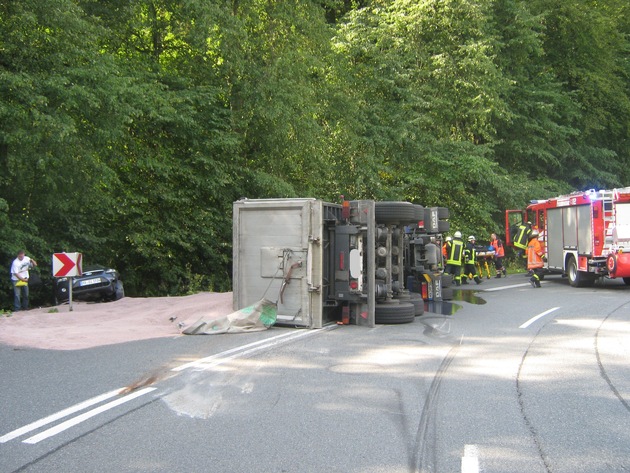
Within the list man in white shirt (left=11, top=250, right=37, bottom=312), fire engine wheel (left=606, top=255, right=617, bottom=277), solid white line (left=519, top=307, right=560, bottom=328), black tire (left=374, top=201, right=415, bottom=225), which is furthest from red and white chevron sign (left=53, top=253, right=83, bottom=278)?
fire engine wheel (left=606, top=255, right=617, bottom=277)

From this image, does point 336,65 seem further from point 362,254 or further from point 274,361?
point 274,361

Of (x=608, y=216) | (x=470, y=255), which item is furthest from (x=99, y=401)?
(x=470, y=255)

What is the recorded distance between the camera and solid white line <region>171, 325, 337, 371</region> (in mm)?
8414

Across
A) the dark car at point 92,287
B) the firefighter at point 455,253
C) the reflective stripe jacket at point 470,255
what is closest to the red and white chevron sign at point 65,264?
the dark car at point 92,287

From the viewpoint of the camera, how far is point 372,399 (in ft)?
22.2

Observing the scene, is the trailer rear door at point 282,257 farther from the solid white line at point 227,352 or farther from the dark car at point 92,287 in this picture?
the dark car at point 92,287

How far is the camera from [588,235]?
19.8 meters

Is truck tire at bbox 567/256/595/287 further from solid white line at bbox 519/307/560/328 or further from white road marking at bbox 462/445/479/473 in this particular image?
white road marking at bbox 462/445/479/473

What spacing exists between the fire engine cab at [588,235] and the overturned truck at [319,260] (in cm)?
885

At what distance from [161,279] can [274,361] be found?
44.9 ft

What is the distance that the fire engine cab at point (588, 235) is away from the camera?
18.9m

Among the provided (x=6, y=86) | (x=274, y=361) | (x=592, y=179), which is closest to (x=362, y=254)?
(x=274, y=361)

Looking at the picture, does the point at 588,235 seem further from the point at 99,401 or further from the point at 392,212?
the point at 99,401

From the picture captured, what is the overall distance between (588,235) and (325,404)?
1534 cm
